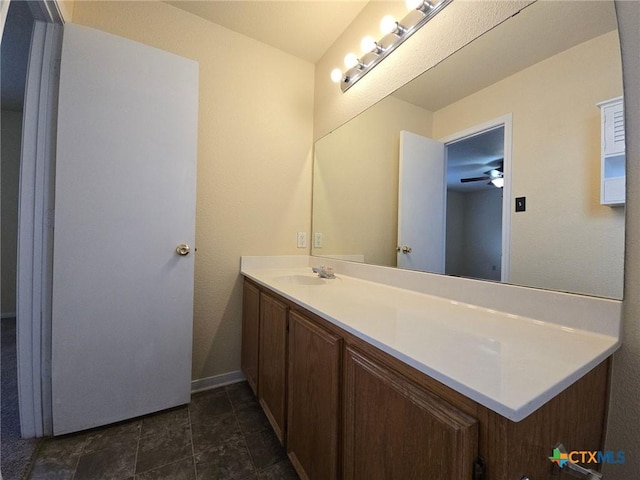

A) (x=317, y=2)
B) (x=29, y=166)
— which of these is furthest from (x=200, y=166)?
(x=317, y=2)

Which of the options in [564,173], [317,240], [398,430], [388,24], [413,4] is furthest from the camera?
[317,240]

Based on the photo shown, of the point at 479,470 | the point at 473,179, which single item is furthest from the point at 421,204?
the point at 479,470

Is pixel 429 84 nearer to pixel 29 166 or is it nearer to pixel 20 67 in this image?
pixel 29 166

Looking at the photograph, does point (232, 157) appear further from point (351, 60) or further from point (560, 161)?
point (560, 161)

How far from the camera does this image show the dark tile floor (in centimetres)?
107

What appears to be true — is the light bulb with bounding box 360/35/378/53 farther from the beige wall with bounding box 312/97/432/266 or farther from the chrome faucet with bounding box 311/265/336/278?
the chrome faucet with bounding box 311/265/336/278

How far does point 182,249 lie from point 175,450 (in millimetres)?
982

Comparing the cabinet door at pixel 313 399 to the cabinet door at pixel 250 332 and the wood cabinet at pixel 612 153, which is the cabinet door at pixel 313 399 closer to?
the cabinet door at pixel 250 332

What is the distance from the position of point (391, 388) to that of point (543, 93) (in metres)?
1.00

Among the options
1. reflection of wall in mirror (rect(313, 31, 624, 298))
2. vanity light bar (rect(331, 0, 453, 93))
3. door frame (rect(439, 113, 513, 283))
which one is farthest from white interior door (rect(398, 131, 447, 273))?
vanity light bar (rect(331, 0, 453, 93))

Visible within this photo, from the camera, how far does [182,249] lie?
1.44 m

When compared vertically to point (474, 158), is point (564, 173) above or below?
below

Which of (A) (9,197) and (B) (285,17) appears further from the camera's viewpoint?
(A) (9,197)

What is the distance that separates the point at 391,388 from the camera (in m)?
0.59
